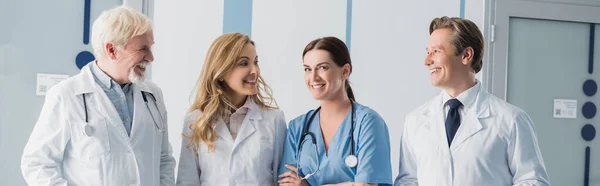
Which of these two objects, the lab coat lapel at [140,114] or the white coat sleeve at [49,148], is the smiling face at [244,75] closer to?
the lab coat lapel at [140,114]

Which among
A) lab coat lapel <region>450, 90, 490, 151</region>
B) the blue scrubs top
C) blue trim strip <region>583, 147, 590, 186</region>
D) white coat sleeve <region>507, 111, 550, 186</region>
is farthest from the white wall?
white coat sleeve <region>507, 111, 550, 186</region>

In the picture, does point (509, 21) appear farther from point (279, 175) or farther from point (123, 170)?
point (123, 170)

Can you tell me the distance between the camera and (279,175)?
6.99 ft

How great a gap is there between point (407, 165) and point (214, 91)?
2.45 ft

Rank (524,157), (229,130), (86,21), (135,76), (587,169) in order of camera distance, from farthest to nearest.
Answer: (587,169) → (86,21) → (229,130) → (135,76) → (524,157)

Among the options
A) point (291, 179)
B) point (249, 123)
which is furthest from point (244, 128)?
point (291, 179)

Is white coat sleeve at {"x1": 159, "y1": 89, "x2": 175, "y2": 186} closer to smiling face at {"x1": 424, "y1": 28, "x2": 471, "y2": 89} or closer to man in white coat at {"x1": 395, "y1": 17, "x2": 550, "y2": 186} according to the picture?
man in white coat at {"x1": 395, "y1": 17, "x2": 550, "y2": 186}

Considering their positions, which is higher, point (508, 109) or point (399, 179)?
point (508, 109)

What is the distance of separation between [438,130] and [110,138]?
1055 millimetres

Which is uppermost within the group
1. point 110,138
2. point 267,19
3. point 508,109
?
point 267,19

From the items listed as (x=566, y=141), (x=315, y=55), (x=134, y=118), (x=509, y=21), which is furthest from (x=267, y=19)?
(x=566, y=141)

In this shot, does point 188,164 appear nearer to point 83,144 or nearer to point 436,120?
point 83,144

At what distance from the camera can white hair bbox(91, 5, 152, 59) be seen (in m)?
1.92

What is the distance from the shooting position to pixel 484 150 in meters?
1.80
